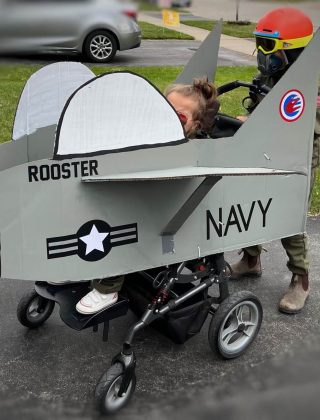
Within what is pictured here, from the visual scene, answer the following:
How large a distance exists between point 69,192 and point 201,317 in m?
0.95

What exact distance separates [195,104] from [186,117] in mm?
73

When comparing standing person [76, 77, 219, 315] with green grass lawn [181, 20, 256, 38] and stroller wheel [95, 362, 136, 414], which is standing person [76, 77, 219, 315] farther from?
green grass lawn [181, 20, 256, 38]

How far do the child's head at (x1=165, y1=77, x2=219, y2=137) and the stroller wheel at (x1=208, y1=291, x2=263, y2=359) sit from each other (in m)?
0.78

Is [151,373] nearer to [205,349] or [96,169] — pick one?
[205,349]

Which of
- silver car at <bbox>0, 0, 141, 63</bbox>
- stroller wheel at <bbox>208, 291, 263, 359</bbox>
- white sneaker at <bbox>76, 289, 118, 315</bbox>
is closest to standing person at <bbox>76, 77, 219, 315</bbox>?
white sneaker at <bbox>76, 289, 118, 315</bbox>

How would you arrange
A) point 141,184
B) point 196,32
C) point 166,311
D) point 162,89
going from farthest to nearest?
point 162,89 < point 166,311 < point 196,32 < point 141,184

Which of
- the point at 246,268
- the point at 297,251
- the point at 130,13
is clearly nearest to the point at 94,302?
the point at 297,251

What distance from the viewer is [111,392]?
2016mm

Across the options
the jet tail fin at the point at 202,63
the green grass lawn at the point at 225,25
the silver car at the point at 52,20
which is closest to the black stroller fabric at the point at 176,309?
the jet tail fin at the point at 202,63

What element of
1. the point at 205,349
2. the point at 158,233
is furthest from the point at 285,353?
the point at 158,233

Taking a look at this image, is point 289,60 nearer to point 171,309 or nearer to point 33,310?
point 171,309

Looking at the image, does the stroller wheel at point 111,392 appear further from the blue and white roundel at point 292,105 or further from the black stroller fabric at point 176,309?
the blue and white roundel at point 292,105

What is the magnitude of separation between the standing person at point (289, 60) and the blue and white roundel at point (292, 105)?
26cm

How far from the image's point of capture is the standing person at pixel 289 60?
2.16m
